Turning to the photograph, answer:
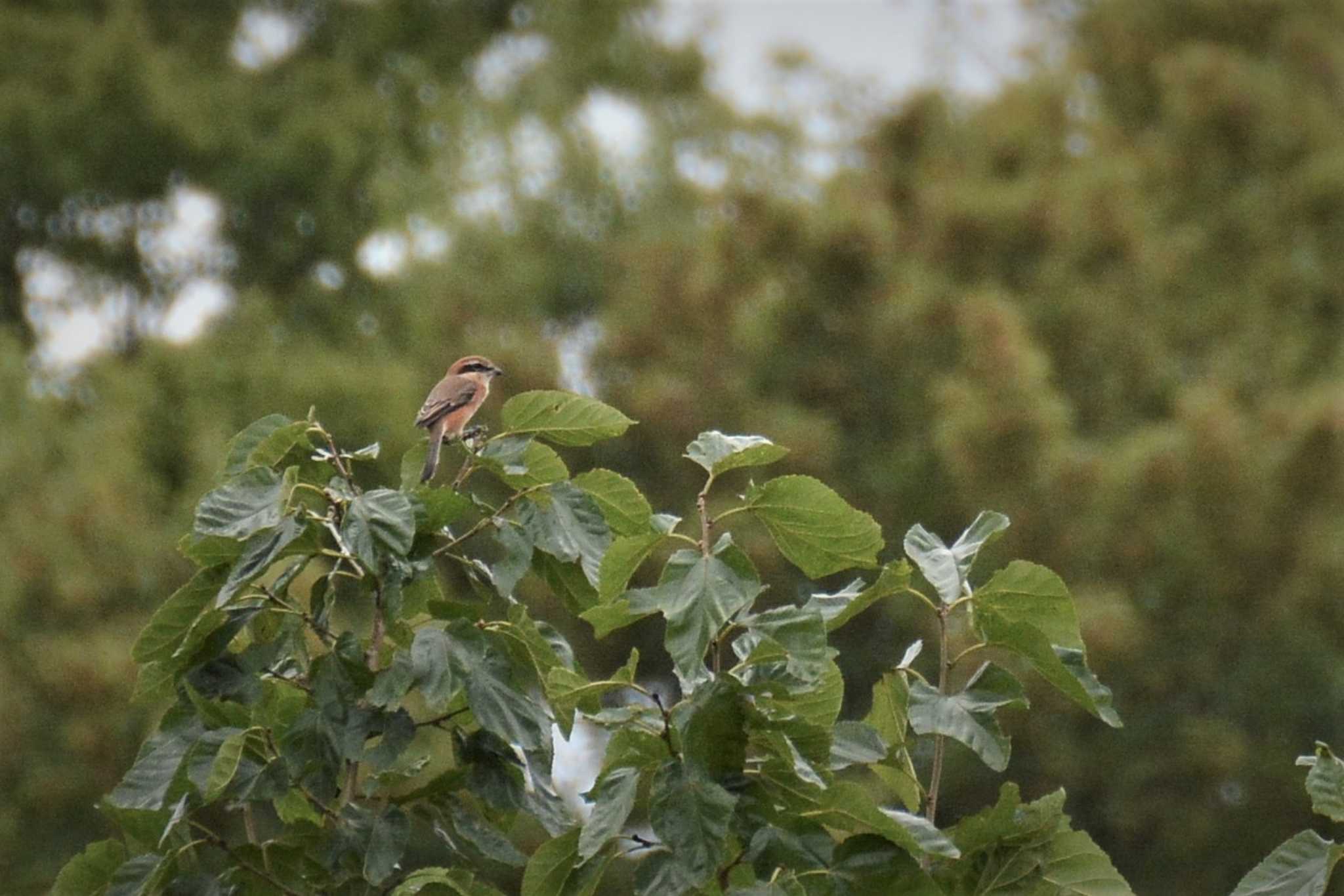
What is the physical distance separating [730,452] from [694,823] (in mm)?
542

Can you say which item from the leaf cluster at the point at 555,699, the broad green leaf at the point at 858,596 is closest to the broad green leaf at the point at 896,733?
the leaf cluster at the point at 555,699

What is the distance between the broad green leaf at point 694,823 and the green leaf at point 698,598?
0.50ft

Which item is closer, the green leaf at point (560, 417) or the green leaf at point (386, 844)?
the green leaf at point (386, 844)

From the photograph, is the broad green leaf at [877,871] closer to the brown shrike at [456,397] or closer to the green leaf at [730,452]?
the green leaf at [730,452]

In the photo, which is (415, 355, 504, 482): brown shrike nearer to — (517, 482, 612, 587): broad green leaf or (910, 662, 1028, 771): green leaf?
(517, 482, 612, 587): broad green leaf

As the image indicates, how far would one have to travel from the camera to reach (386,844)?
2746 millimetres

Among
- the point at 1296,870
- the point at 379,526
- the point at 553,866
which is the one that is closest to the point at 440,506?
the point at 379,526

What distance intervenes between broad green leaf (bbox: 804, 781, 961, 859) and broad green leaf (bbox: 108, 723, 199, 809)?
0.89m

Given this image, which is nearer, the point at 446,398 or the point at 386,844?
the point at 386,844

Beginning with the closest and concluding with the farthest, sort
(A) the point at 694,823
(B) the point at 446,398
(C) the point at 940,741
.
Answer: (A) the point at 694,823 → (C) the point at 940,741 → (B) the point at 446,398

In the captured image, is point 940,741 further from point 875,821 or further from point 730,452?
point 730,452

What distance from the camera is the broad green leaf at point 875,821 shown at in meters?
2.58

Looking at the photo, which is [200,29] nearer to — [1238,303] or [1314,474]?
[1238,303]

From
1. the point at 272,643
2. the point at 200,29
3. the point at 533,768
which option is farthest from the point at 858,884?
the point at 200,29
